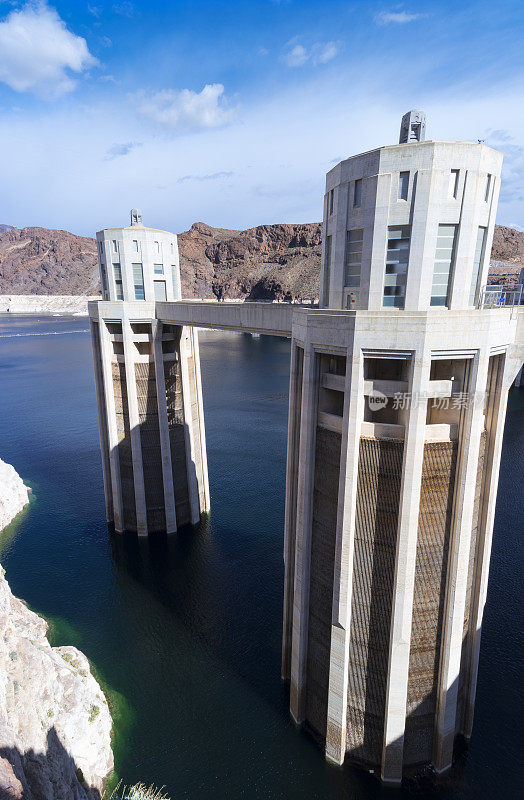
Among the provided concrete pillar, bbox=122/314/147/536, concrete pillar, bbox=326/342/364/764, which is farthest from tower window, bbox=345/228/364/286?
concrete pillar, bbox=122/314/147/536

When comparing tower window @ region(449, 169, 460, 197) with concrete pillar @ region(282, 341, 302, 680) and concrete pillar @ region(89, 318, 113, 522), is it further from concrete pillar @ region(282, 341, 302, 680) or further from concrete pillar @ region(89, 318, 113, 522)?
concrete pillar @ region(89, 318, 113, 522)

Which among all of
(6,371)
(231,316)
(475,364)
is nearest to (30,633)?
(231,316)

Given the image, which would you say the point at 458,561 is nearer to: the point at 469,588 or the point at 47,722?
the point at 469,588

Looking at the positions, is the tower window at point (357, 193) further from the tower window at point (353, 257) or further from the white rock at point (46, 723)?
the white rock at point (46, 723)

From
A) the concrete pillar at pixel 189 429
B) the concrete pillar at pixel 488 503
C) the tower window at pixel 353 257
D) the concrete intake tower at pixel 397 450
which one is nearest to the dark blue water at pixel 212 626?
the concrete intake tower at pixel 397 450

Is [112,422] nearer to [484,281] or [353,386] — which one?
[353,386]

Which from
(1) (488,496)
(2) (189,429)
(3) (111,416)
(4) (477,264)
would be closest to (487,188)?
(4) (477,264)

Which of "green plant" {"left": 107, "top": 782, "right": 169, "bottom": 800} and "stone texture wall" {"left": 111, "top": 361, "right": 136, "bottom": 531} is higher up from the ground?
"stone texture wall" {"left": 111, "top": 361, "right": 136, "bottom": 531}
